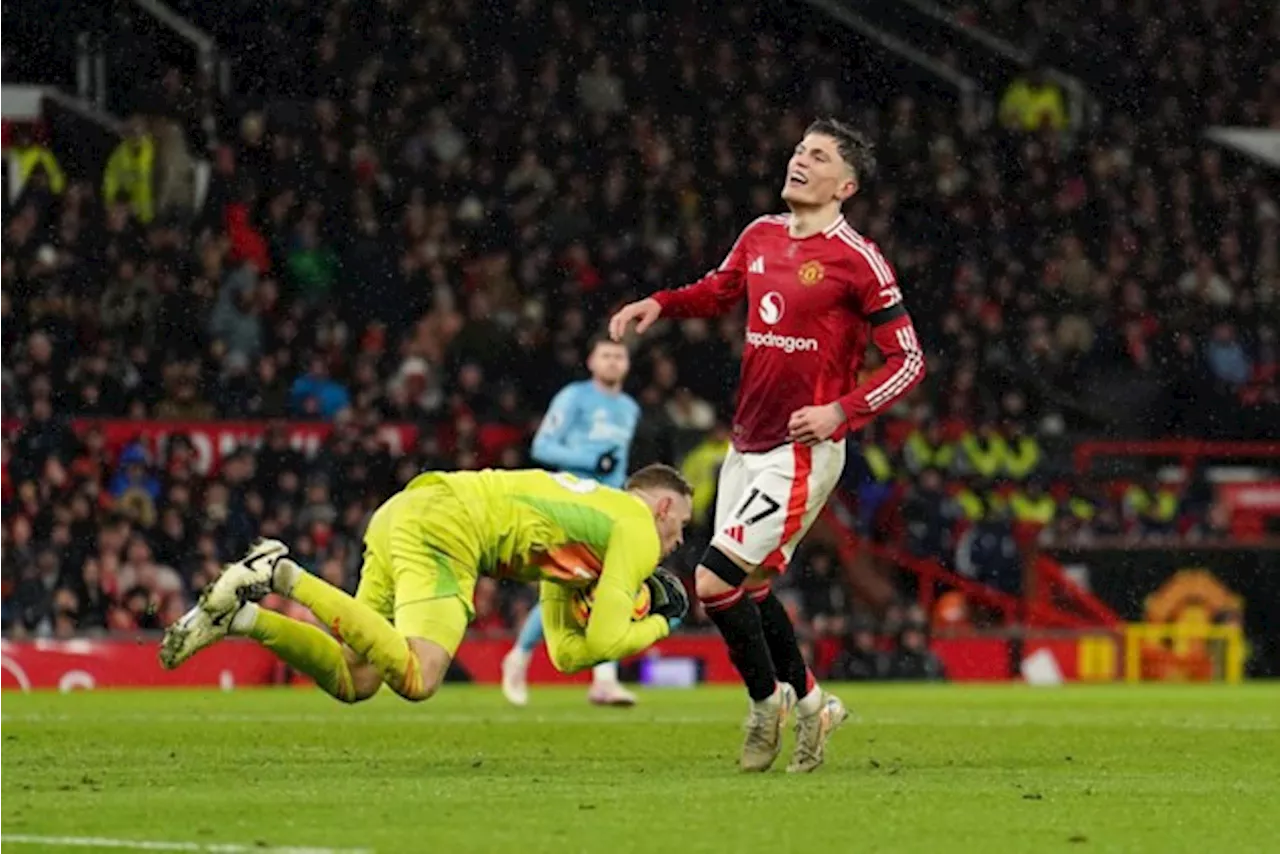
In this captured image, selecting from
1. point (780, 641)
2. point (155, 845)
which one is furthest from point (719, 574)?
point (155, 845)

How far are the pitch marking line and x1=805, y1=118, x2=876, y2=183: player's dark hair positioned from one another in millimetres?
4625

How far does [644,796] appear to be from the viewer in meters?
9.34

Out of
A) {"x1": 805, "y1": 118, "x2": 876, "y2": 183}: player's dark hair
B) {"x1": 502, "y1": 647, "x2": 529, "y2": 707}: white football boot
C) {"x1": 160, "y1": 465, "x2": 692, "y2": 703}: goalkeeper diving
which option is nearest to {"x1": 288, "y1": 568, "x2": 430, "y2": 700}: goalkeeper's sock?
{"x1": 160, "y1": 465, "x2": 692, "y2": 703}: goalkeeper diving

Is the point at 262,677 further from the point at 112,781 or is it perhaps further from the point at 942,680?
the point at 112,781

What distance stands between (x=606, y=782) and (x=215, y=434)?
1392 cm

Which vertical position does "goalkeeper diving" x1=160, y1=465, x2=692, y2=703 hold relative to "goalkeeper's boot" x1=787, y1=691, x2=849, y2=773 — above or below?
above

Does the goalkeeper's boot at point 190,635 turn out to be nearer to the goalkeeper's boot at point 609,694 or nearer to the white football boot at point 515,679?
the goalkeeper's boot at point 609,694

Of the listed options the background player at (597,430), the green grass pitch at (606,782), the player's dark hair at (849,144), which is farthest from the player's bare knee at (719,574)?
the background player at (597,430)

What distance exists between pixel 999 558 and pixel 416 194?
7085mm

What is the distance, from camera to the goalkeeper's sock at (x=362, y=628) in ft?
32.5

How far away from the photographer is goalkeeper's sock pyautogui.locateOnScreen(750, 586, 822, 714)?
1117cm

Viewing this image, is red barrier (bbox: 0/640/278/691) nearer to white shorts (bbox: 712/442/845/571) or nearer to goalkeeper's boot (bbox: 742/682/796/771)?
white shorts (bbox: 712/442/845/571)

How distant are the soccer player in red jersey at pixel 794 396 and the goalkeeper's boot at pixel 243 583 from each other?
1878 millimetres

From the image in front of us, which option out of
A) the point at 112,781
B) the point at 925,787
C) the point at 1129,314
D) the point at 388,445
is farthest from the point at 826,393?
the point at 1129,314
